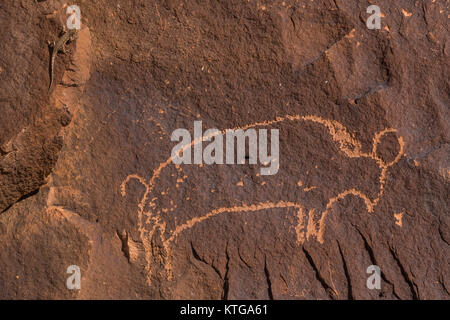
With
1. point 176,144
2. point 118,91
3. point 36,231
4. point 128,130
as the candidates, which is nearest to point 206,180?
point 176,144

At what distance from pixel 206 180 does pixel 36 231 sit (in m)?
0.63

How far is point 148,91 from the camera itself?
5.96 ft

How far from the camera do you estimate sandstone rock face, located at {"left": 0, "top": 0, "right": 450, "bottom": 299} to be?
1.77 metres

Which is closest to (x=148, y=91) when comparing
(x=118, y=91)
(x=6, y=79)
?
(x=118, y=91)

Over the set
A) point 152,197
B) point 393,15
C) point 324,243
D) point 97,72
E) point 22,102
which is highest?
point 393,15

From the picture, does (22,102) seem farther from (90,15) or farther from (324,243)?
(324,243)

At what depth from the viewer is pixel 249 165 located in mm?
1795

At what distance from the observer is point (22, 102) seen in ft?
5.90

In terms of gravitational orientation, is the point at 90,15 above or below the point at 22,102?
above

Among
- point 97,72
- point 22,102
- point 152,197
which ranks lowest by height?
point 152,197

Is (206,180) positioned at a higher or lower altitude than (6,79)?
lower

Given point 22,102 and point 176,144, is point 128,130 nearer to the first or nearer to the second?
point 176,144

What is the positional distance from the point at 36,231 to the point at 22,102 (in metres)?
0.47

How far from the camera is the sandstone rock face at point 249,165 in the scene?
69.9 inches
